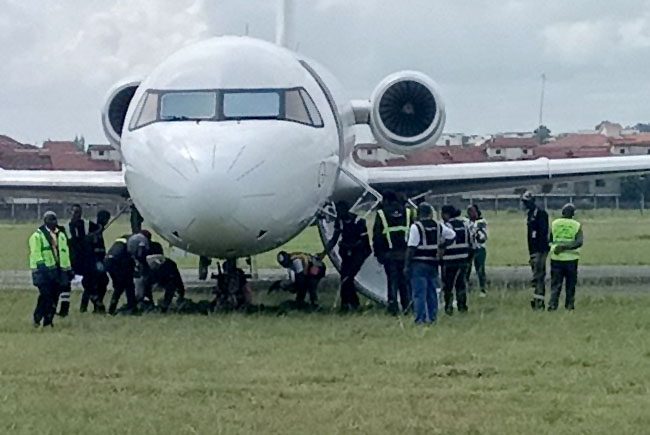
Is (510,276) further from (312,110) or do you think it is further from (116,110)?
(312,110)

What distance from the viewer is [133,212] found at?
21.4 m

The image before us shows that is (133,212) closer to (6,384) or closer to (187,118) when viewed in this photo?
(187,118)

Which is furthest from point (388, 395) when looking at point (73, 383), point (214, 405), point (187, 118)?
point (187, 118)

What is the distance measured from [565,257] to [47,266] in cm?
675

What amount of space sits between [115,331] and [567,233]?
6.14m

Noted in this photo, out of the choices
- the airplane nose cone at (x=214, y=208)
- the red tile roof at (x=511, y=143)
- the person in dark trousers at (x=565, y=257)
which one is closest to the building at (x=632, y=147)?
the red tile roof at (x=511, y=143)

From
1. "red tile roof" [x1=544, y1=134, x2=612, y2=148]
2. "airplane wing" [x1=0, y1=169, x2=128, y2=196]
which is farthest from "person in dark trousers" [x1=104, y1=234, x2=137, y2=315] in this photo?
"red tile roof" [x1=544, y1=134, x2=612, y2=148]

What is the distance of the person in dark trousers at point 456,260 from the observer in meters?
17.0

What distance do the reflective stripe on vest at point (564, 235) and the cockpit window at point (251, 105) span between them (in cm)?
415

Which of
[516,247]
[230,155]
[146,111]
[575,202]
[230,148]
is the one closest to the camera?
[230,155]

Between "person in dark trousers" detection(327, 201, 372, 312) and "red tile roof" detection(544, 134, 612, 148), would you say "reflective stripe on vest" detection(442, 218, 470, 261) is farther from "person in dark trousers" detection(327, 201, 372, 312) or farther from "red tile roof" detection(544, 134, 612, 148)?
"red tile roof" detection(544, 134, 612, 148)

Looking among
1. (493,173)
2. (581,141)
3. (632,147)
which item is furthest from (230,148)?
(581,141)

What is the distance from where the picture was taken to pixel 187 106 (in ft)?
52.6

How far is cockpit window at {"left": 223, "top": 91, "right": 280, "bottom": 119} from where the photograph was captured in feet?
51.9
